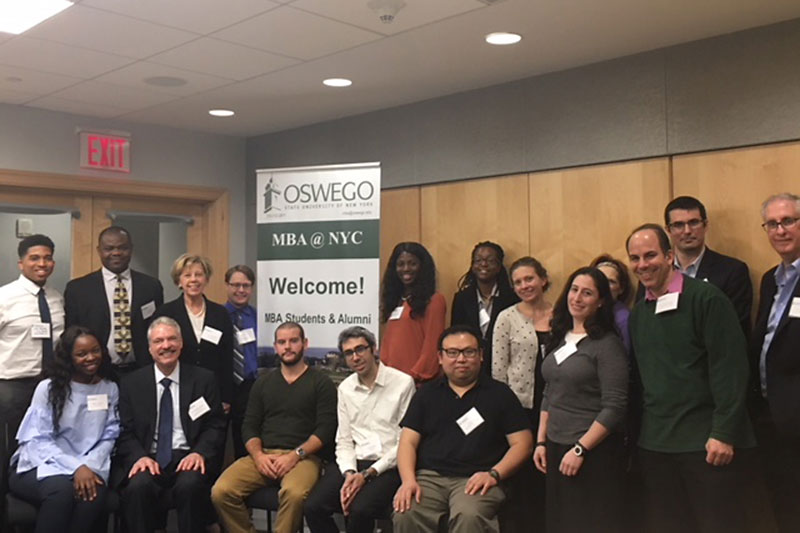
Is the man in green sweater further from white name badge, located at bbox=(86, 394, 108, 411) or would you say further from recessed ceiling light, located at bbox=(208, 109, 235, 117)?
recessed ceiling light, located at bbox=(208, 109, 235, 117)

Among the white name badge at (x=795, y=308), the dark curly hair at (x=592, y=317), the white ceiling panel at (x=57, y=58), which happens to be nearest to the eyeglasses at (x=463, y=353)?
the dark curly hair at (x=592, y=317)

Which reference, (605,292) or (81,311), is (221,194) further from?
(605,292)

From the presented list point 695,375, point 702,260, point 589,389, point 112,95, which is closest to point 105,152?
point 112,95

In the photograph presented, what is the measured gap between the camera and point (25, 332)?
440 centimetres

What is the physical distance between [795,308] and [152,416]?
3.11m

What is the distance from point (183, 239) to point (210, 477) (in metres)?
2.78

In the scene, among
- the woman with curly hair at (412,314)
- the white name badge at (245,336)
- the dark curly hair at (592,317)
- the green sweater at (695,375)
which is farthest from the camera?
the white name badge at (245,336)

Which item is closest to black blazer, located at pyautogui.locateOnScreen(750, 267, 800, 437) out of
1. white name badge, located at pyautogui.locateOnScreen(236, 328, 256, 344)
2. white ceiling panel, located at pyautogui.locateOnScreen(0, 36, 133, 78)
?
white name badge, located at pyautogui.locateOnScreen(236, 328, 256, 344)

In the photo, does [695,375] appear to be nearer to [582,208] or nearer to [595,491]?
[595,491]

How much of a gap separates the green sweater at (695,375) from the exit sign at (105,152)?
4.17 metres

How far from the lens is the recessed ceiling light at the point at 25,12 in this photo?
353 cm

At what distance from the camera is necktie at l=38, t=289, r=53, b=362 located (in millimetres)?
4449

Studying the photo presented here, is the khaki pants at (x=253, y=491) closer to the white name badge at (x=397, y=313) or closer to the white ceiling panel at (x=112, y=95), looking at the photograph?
the white name badge at (x=397, y=313)

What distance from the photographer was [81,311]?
181 inches
